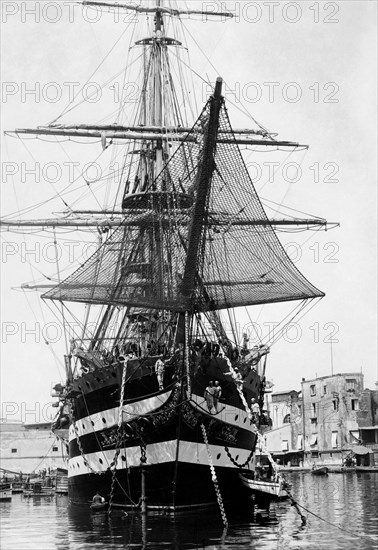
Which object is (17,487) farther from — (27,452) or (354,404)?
(354,404)

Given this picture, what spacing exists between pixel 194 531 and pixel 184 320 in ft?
23.9

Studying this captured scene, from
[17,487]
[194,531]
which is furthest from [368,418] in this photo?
→ [194,531]

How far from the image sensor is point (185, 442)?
29.8 metres

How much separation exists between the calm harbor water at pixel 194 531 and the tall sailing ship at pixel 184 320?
1361 mm

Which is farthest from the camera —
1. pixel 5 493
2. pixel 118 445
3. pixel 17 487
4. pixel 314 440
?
pixel 314 440

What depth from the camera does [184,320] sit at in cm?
2958

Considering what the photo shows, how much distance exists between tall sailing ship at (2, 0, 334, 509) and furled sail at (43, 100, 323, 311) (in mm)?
43

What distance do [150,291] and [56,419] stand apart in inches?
1004

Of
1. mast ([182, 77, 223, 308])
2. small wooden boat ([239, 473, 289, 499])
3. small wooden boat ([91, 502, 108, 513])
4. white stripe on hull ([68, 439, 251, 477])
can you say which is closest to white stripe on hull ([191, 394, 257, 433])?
white stripe on hull ([68, 439, 251, 477])

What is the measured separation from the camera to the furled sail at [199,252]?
88.7 feet

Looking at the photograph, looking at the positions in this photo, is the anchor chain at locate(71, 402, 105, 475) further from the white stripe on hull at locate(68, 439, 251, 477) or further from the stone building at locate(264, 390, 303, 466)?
the stone building at locate(264, 390, 303, 466)

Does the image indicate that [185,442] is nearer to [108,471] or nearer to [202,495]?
[202,495]

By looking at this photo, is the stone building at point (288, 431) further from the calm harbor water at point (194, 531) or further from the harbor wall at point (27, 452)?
the calm harbor water at point (194, 531)

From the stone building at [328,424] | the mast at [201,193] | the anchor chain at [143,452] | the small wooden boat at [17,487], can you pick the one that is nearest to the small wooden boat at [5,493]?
the small wooden boat at [17,487]
